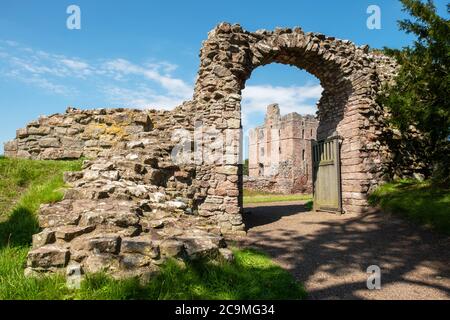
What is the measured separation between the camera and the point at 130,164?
703 cm

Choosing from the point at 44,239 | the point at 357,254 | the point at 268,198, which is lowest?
the point at 357,254

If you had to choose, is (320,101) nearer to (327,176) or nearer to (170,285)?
(327,176)

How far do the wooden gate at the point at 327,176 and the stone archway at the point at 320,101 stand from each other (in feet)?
0.86

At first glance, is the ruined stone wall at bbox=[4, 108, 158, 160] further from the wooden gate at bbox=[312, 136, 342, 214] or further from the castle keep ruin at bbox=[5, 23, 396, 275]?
the wooden gate at bbox=[312, 136, 342, 214]

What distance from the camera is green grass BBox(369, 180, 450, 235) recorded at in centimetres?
749

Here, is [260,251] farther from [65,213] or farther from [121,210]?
[65,213]

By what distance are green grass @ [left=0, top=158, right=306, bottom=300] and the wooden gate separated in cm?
608

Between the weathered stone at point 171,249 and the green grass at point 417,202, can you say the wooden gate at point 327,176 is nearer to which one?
the green grass at point 417,202

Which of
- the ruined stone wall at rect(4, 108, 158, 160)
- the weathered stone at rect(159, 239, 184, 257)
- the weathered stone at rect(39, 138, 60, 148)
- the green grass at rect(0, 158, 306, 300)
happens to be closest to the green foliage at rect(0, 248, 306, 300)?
the green grass at rect(0, 158, 306, 300)

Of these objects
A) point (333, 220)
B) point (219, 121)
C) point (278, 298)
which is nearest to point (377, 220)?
point (333, 220)

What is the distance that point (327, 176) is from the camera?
11539 mm

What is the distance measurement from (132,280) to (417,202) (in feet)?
26.4

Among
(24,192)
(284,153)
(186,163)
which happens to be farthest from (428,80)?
(284,153)

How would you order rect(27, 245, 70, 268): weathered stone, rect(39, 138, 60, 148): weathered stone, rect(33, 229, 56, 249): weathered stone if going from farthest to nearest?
rect(39, 138, 60, 148): weathered stone, rect(33, 229, 56, 249): weathered stone, rect(27, 245, 70, 268): weathered stone
